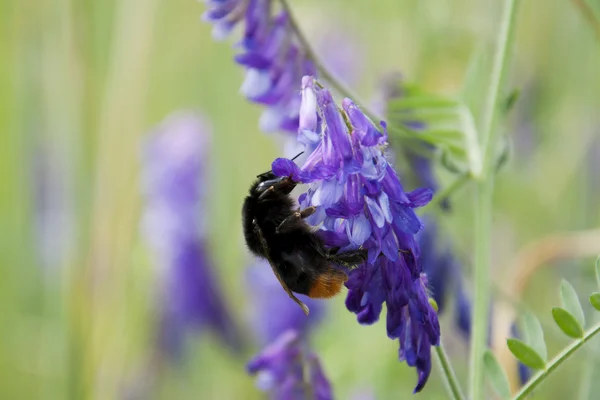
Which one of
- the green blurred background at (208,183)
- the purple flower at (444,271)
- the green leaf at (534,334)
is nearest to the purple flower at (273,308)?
the green blurred background at (208,183)

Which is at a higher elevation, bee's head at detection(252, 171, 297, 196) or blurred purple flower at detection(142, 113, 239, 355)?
bee's head at detection(252, 171, 297, 196)

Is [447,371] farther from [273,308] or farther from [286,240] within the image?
[273,308]

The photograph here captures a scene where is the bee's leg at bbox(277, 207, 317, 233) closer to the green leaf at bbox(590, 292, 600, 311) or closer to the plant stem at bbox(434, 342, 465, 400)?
the plant stem at bbox(434, 342, 465, 400)

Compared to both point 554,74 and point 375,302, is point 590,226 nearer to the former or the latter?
point 554,74

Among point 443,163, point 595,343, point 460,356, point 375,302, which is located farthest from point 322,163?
point 460,356

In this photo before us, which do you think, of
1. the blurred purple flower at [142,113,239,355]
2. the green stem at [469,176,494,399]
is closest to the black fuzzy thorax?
the green stem at [469,176,494,399]

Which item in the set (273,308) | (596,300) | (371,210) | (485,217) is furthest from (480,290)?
(273,308)

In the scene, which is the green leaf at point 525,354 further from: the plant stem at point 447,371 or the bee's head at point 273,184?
the bee's head at point 273,184
